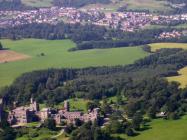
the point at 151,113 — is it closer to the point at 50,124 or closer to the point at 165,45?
the point at 50,124

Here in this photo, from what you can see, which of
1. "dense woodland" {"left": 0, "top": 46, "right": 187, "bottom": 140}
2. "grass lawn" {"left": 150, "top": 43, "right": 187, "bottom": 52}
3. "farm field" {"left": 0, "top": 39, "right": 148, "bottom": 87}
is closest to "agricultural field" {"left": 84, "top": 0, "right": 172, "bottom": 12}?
"grass lawn" {"left": 150, "top": 43, "right": 187, "bottom": 52}

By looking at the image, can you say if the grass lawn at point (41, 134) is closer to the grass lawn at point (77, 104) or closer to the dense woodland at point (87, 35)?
the grass lawn at point (77, 104)

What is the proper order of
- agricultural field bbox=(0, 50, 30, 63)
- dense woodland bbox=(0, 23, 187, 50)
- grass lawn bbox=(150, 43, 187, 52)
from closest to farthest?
agricultural field bbox=(0, 50, 30, 63)
grass lawn bbox=(150, 43, 187, 52)
dense woodland bbox=(0, 23, 187, 50)

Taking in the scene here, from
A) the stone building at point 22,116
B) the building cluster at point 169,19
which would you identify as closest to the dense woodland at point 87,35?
the building cluster at point 169,19

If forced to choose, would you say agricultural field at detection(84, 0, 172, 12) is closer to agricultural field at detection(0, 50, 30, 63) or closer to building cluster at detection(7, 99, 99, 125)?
agricultural field at detection(0, 50, 30, 63)

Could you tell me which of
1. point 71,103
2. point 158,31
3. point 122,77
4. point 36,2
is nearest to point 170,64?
point 122,77

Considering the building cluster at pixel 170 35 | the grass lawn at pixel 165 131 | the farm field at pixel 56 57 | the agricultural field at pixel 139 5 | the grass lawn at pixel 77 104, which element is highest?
the agricultural field at pixel 139 5

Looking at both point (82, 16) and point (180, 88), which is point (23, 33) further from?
point (180, 88)
